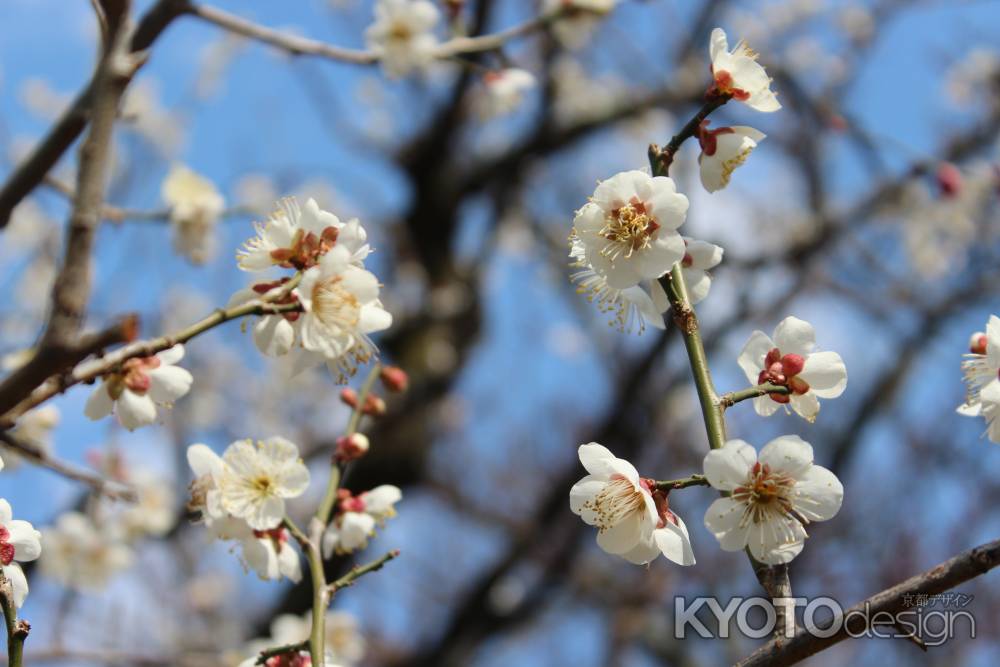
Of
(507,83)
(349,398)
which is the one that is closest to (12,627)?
(349,398)

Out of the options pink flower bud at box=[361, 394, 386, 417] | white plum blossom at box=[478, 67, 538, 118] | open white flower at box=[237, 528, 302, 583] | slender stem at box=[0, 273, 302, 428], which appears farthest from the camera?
white plum blossom at box=[478, 67, 538, 118]

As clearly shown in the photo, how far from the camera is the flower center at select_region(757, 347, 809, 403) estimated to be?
3.74 feet

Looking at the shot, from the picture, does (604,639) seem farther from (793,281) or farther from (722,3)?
(722,3)

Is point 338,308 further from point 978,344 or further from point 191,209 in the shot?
point 191,209

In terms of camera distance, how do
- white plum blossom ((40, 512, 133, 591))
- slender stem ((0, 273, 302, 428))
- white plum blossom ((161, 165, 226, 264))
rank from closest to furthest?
slender stem ((0, 273, 302, 428)), white plum blossom ((161, 165, 226, 264)), white plum blossom ((40, 512, 133, 591))

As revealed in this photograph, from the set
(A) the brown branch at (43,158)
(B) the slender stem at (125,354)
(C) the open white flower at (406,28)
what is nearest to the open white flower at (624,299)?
(B) the slender stem at (125,354)

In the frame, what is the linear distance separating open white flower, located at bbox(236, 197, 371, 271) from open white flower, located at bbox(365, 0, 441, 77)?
59.8 inches

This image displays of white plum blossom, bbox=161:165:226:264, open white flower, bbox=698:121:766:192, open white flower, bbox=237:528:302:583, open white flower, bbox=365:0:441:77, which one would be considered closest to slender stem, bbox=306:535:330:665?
open white flower, bbox=237:528:302:583

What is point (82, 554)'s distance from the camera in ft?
9.98

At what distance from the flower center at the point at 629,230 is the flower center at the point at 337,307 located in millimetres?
314

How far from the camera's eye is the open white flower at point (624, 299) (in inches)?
47.6

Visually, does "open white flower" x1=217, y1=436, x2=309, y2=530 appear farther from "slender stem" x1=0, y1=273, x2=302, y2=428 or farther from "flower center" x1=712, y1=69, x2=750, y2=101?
"flower center" x1=712, y1=69, x2=750, y2=101

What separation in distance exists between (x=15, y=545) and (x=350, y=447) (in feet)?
1.65

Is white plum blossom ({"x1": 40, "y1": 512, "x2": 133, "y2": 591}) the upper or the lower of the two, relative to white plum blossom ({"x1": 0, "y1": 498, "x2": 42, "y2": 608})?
upper
